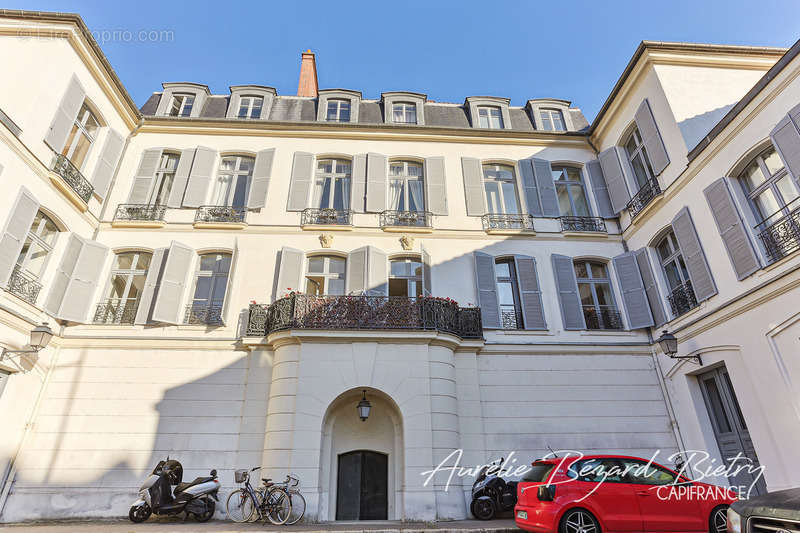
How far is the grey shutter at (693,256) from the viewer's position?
29.9 feet

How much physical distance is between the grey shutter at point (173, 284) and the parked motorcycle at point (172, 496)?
338 centimetres

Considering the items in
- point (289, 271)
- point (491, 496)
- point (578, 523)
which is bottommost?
point (578, 523)

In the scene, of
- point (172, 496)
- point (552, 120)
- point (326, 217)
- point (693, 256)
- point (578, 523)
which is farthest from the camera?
point (552, 120)

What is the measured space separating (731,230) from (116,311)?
45.8ft

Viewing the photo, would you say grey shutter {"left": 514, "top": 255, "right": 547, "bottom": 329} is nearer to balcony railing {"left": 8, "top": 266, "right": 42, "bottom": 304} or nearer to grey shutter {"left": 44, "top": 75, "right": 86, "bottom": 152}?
balcony railing {"left": 8, "top": 266, "right": 42, "bottom": 304}

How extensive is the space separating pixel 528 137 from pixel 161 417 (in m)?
12.7

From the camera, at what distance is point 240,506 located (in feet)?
26.8

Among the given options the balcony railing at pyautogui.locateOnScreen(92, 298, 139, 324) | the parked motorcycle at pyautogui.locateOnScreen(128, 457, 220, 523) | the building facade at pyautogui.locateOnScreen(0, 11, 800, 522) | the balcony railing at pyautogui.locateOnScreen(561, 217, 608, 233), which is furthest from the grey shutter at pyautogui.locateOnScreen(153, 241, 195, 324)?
the balcony railing at pyautogui.locateOnScreen(561, 217, 608, 233)

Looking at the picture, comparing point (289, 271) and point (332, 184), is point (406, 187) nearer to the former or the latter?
point (332, 184)

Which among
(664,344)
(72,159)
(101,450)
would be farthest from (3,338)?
(664,344)

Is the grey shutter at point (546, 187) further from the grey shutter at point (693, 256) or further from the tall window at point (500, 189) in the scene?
the grey shutter at point (693, 256)

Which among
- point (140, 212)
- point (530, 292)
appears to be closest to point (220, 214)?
point (140, 212)

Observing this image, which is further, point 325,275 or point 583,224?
point 583,224

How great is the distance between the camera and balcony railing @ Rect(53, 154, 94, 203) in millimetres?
9820
